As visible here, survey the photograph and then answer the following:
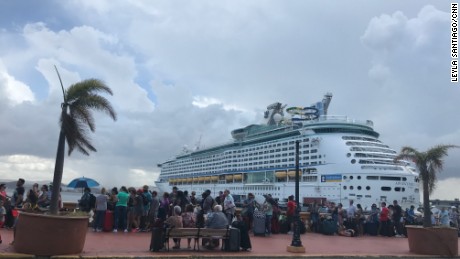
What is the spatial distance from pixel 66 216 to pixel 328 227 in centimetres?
1149

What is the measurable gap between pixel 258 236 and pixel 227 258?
17.5ft

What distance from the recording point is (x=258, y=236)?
15.2m

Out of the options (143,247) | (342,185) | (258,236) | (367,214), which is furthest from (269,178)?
(143,247)

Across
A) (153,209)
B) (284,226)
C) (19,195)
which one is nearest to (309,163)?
(284,226)

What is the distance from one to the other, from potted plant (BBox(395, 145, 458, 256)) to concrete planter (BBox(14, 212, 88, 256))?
30.0 ft

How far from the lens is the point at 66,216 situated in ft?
30.0

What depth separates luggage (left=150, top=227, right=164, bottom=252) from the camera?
34.4 feet

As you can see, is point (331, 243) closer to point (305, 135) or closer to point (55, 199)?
point (55, 199)

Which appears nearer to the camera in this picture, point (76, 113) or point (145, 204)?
point (76, 113)

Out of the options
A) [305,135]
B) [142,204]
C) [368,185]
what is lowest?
[142,204]

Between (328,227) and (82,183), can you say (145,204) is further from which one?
(328,227)

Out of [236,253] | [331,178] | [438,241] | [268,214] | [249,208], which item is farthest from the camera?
[331,178]

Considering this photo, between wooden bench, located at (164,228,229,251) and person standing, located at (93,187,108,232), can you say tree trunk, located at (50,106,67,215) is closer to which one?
wooden bench, located at (164,228,229,251)

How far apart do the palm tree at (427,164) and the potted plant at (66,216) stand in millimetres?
8685
